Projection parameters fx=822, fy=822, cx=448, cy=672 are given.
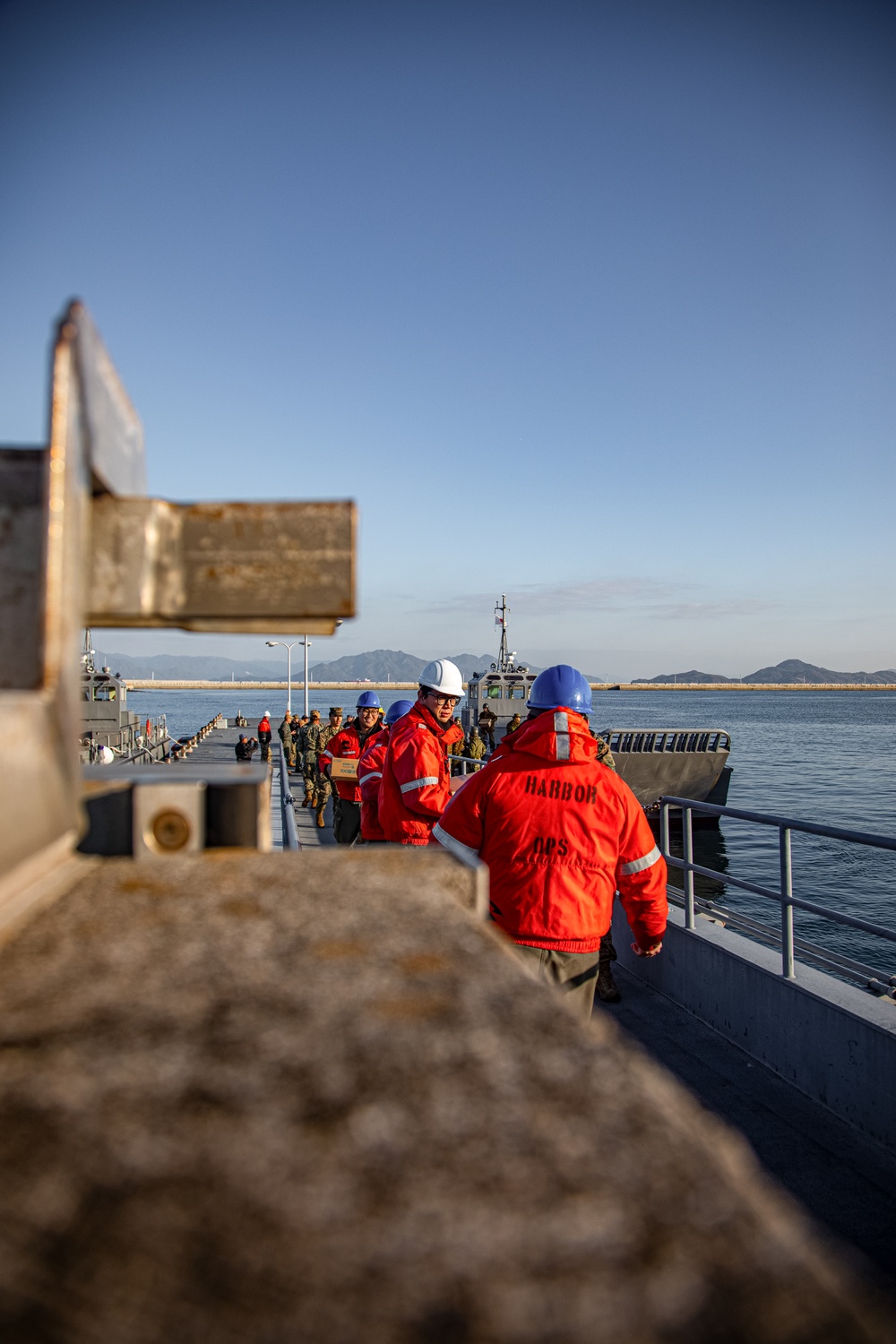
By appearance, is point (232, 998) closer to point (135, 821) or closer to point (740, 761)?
point (135, 821)

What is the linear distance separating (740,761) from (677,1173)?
52.8 m

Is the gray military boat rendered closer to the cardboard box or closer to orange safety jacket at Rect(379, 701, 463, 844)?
the cardboard box

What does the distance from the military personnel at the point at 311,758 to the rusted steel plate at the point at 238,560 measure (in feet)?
46.8

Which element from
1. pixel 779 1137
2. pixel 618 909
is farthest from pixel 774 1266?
pixel 618 909

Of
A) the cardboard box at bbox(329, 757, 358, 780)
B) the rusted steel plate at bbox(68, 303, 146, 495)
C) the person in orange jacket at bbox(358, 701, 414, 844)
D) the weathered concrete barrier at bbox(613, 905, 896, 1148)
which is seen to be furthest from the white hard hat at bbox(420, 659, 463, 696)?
the rusted steel plate at bbox(68, 303, 146, 495)

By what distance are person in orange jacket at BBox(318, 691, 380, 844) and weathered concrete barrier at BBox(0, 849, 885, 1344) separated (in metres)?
7.85

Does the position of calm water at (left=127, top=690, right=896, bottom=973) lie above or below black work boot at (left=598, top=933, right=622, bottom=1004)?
below

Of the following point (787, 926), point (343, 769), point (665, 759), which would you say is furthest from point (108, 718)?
point (787, 926)

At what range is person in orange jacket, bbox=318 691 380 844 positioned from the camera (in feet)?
33.8

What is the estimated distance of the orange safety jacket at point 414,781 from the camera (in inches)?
214

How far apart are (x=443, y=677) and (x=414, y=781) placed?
3.96 feet

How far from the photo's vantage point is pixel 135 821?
5.37 ft

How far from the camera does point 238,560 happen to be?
1.56m

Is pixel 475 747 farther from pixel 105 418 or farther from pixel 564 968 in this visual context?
pixel 105 418
